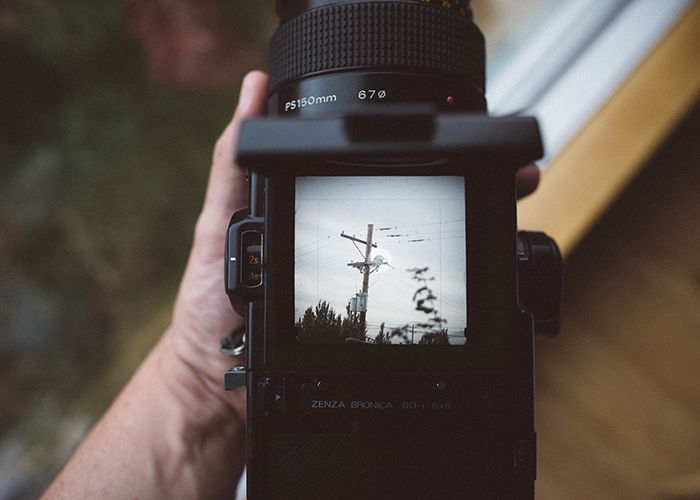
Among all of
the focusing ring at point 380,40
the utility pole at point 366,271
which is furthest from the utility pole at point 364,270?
the focusing ring at point 380,40

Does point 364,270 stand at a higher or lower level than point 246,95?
lower

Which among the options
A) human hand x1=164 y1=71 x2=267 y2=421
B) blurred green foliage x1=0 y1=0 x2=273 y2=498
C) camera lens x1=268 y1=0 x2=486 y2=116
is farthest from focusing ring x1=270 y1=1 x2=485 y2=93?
blurred green foliage x1=0 y1=0 x2=273 y2=498

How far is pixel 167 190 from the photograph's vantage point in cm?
66

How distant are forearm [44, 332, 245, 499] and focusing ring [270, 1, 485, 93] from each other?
345 mm

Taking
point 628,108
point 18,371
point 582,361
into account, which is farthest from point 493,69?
point 18,371

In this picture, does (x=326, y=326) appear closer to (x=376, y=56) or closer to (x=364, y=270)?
(x=364, y=270)

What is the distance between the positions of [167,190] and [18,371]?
278mm

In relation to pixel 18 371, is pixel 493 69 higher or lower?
higher

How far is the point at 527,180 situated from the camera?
0.51 metres

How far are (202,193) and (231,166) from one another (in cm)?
21

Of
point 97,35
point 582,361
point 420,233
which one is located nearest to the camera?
→ point 420,233

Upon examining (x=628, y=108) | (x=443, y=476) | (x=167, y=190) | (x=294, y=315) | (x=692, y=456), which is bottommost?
(x=692, y=456)

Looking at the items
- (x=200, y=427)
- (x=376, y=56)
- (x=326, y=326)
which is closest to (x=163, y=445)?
(x=200, y=427)

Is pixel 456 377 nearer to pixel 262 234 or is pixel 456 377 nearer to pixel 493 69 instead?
pixel 262 234
